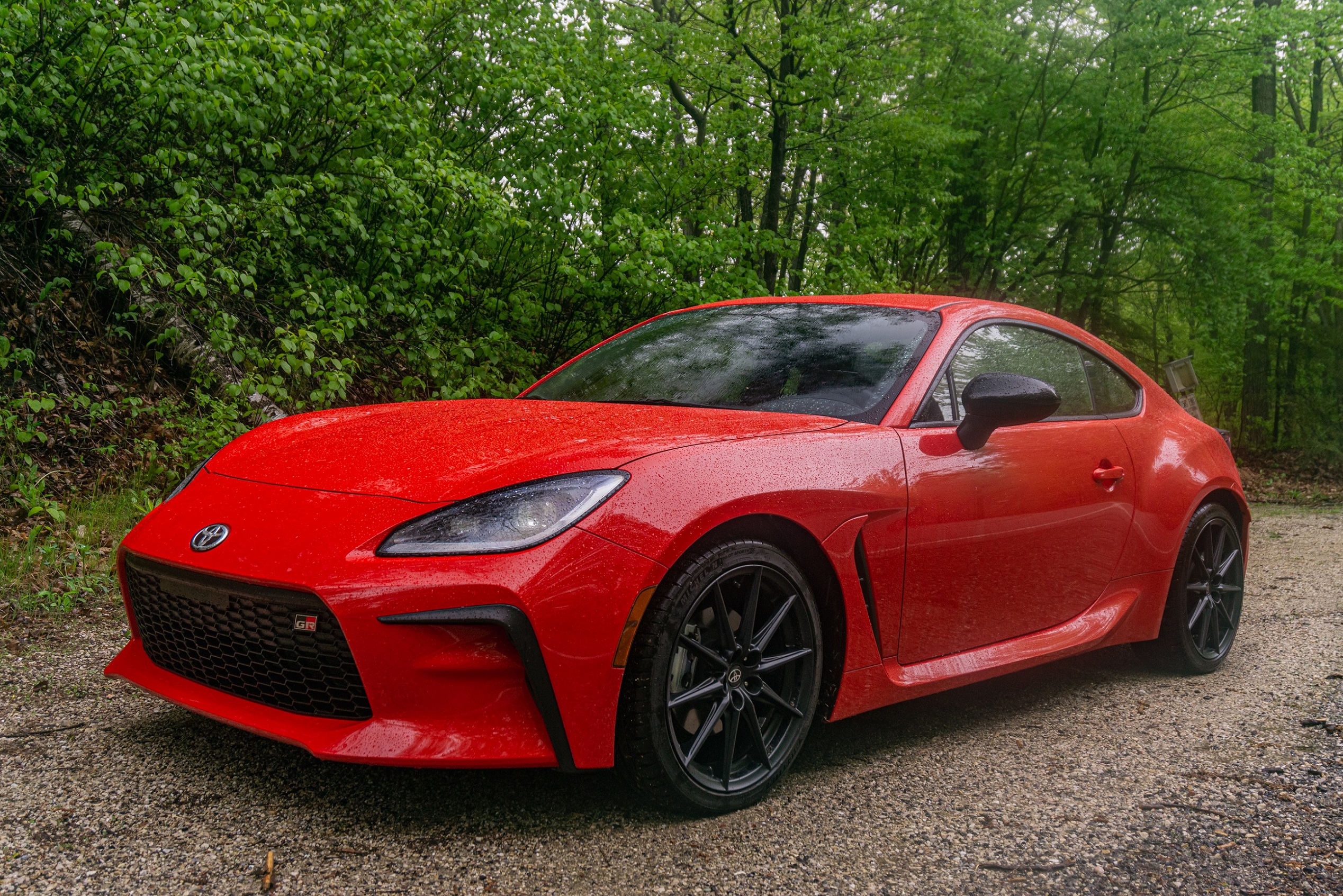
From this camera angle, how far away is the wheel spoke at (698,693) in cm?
240

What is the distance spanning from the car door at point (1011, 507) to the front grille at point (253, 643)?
1517 mm

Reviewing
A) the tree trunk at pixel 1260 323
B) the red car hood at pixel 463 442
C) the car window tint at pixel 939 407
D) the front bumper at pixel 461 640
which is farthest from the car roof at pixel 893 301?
the tree trunk at pixel 1260 323

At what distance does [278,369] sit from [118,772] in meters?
3.75

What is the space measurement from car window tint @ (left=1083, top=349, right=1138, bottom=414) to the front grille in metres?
2.98

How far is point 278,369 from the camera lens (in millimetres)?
5988

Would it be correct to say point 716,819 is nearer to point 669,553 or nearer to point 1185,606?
point 669,553

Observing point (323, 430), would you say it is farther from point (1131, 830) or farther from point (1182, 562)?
point (1182, 562)

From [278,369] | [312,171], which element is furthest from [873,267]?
[278,369]

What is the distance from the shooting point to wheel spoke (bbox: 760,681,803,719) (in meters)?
2.59

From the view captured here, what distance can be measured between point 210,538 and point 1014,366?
2.69 metres

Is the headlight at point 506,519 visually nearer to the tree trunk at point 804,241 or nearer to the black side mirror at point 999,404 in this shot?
the black side mirror at point 999,404

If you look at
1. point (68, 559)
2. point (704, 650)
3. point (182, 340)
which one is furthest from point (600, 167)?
point (704, 650)

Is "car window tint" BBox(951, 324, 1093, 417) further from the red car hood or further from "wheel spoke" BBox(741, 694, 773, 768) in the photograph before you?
"wheel spoke" BBox(741, 694, 773, 768)

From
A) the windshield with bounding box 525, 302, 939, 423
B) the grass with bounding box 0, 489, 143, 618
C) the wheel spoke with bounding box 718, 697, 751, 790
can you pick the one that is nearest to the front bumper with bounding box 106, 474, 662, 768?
the wheel spoke with bounding box 718, 697, 751, 790
